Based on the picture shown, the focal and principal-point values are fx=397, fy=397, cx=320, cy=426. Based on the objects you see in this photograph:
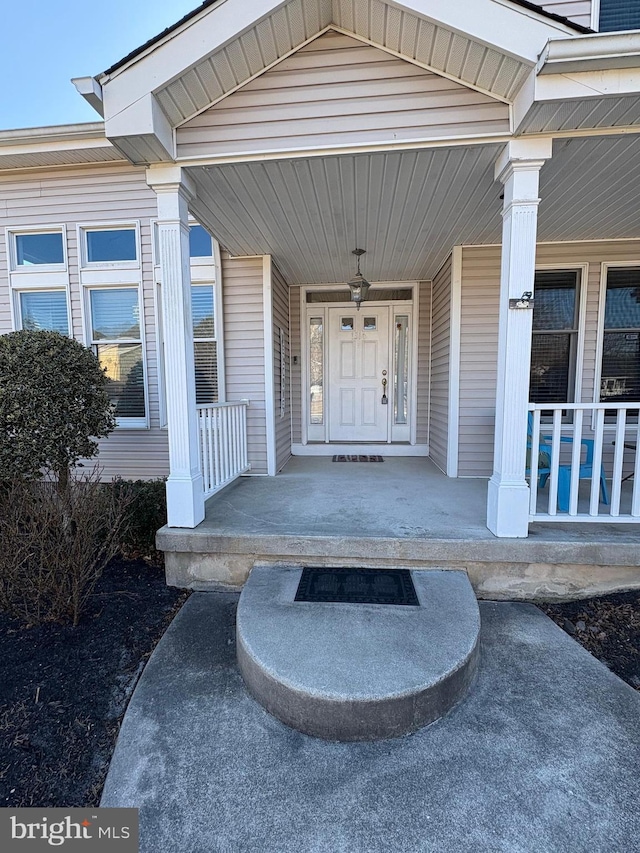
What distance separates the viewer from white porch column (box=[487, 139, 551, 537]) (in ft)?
7.70

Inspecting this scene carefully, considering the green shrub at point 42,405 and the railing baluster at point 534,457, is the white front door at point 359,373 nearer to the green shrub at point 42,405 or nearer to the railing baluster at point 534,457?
the railing baluster at point 534,457

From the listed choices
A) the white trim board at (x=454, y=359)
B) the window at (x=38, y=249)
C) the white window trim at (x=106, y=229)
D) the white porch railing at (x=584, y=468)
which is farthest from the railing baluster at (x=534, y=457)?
the window at (x=38, y=249)

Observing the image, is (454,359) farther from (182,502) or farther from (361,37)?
(182,502)

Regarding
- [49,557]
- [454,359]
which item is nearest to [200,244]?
[454,359]

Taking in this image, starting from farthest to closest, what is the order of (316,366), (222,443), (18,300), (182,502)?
(316,366)
(18,300)
(222,443)
(182,502)

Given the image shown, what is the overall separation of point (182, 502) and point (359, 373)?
11.1 ft

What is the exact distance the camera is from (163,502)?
345 centimetres

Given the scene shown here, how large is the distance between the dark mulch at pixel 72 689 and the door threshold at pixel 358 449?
3.04 m

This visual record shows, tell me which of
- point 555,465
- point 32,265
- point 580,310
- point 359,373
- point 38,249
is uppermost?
point 38,249

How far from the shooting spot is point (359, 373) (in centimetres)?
547

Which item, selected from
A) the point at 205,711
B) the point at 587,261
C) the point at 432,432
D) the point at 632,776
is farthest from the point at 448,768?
the point at 587,261

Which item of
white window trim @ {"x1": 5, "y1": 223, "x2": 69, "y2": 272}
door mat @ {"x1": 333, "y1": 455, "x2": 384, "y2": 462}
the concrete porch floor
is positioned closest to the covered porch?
the concrete porch floor

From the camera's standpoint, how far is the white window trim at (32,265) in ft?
14.4

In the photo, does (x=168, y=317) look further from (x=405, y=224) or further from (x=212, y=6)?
(x=405, y=224)
